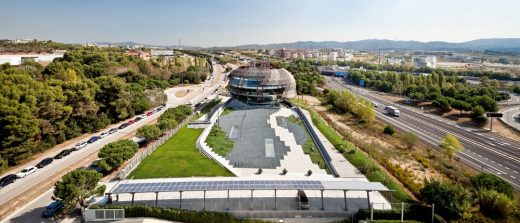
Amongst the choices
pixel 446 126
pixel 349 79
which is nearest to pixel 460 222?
pixel 446 126

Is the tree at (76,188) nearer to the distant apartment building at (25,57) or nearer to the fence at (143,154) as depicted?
the fence at (143,154)

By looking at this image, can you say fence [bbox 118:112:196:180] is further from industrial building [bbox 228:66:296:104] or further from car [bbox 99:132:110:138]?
industrial building [bbox 228:66:296:104]

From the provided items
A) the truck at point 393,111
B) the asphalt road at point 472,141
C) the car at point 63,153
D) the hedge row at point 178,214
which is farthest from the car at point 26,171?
the truck at point 393,111

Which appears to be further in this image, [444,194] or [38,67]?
[38,67]

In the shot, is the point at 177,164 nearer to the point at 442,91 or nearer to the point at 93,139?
the point at 93,139

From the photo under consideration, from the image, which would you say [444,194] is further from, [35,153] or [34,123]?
[35,153]

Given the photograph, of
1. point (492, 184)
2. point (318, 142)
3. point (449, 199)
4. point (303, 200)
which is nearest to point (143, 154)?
point (303, 200)

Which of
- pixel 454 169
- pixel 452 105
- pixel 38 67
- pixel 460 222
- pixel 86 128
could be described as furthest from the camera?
pixel 38 67
